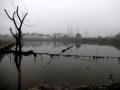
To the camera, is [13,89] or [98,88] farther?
[13,89]

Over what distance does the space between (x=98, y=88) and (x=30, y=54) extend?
1483cm

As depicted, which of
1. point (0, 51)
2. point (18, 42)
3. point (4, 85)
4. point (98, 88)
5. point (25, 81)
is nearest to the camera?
point (18, 42)

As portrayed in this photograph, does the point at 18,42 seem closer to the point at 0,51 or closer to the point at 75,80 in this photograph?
the point at 75,80

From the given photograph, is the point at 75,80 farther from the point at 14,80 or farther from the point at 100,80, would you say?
the point at 14,80

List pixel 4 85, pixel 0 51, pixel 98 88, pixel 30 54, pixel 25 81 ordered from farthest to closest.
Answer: pixel 30 54 → pixel 0 51 → pixel 25 81 → pixel 4 85 → pixel 98 88

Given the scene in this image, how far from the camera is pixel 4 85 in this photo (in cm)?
734

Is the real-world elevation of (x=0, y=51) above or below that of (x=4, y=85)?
above

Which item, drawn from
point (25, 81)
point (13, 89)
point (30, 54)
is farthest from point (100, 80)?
point (30, 54)

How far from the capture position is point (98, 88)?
5.98 meters

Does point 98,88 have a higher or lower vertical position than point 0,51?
lower

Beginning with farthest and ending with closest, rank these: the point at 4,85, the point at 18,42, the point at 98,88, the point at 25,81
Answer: the point at 25,81 → the point at 4,85 → the point at 98,88 → the point at 18,42

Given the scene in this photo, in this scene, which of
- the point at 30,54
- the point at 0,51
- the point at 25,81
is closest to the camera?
the point at 25,81

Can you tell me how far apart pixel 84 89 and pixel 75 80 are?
2.39 meters

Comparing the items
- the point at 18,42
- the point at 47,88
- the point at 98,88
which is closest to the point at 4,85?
the point at 47,88
